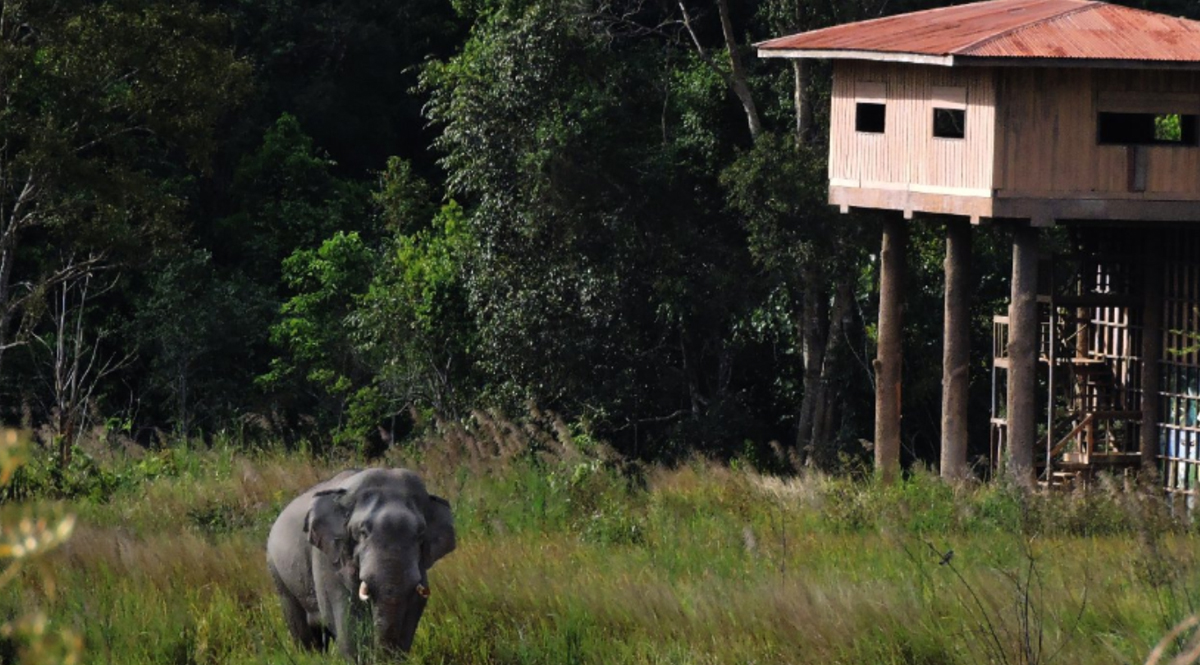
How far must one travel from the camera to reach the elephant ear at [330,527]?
7.91 meters

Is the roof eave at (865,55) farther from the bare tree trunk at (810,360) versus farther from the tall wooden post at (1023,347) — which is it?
the bare tree trunk at (810,360)

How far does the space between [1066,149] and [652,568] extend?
24.8ft

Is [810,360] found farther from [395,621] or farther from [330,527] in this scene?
[395,621]

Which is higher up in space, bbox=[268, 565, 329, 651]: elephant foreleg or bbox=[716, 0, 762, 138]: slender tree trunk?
bbox=[716, 0, 762, 138]: slender tree trunk

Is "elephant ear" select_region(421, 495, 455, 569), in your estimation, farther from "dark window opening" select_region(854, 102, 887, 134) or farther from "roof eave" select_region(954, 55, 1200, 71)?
"dark window opening" select_region(854, 102, 887, 134)

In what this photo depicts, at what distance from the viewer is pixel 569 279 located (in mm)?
25250

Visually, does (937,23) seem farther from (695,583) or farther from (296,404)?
(296,404)

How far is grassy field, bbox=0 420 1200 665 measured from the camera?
8109mm

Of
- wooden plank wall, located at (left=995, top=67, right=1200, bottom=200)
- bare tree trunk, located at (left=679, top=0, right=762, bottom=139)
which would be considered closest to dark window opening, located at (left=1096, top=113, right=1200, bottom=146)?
wooden plank wall, located at (left=995, top=67, right=1200, bottom=200)

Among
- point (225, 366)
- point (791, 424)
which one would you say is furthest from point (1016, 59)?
point (225, 366)

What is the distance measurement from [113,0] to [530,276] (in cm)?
830

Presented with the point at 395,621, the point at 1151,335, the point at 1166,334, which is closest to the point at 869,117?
the point at 1151,335

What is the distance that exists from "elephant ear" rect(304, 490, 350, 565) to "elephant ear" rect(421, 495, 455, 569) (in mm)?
331

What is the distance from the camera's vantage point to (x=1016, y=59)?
1619cm
